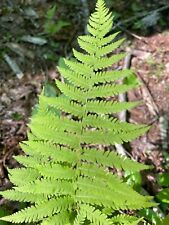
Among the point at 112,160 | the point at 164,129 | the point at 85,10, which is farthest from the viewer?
the point at 85,10

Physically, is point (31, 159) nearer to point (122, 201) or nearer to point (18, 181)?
point (18, 181)

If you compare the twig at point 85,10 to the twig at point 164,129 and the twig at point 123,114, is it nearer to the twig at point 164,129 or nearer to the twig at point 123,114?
the twig at point 123,114

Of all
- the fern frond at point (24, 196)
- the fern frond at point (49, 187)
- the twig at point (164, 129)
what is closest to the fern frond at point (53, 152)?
the fern frond at point (49, 187)

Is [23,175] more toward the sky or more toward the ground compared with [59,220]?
more toward the sky

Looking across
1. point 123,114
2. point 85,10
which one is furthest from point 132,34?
point 123,114

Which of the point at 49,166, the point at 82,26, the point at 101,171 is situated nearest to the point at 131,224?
the point at 101,171

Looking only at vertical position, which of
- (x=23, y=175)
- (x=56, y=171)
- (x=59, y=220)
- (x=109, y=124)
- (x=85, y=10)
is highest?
(x=85, y=10)

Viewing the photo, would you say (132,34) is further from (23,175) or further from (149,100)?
(23,175)

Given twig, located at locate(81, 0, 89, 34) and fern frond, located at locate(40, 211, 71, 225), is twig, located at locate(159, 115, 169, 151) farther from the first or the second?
fern frond, located at locate(40, 211, 71, 225)
